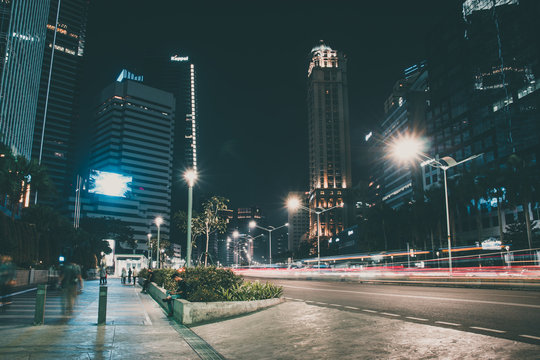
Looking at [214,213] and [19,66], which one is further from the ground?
[19,66]

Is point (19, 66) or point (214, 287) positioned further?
point (19, 66)

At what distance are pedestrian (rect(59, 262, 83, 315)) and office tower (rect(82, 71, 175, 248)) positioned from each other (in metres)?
160

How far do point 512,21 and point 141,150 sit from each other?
147m

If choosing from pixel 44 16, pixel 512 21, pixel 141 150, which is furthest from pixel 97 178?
pixel 141 150

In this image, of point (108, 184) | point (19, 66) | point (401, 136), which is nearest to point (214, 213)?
point (108, 184)

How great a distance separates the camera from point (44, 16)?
102 m

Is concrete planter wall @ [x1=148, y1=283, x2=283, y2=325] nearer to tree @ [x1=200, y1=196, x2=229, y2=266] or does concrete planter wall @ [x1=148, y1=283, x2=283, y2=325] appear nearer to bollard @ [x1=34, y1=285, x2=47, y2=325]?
bollard @ [x1=34, y1=285, x2=47, y2=325]

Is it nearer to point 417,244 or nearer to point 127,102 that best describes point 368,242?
point 417,244

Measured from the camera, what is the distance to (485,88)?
8838 cm

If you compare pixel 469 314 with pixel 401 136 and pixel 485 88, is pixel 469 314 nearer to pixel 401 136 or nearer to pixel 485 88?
pixel 485 88

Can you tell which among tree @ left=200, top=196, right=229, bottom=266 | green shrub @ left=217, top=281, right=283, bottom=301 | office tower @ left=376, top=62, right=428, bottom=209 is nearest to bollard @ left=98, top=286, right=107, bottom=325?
green shrub @ left=217, top=281, right=283, bottom=301

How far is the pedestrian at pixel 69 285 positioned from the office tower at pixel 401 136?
4114 inches

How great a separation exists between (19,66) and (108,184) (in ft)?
90.9

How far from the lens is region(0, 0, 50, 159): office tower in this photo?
6825 centimetres
